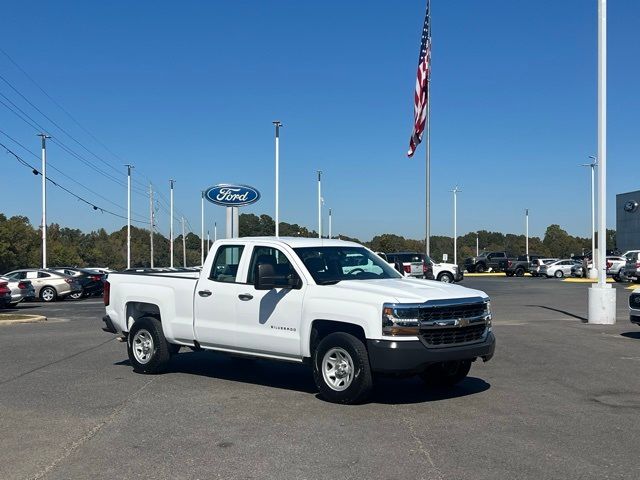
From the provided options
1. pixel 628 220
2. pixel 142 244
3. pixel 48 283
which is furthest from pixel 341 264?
pixel 142 244

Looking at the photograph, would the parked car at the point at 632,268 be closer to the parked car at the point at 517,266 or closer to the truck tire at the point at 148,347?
the parked car at the point at 517,266

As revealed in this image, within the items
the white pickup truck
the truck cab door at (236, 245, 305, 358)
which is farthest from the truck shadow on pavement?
the truck cab door at (236, 245, 305, 358)

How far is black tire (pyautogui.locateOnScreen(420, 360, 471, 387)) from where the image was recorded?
8.98 m

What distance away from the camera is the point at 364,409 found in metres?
7.85

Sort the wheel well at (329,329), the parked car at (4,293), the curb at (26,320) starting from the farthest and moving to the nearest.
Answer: the parked car at (4,293), the curb at (26,320), the wheel well at (329,329)

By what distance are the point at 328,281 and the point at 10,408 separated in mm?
4020

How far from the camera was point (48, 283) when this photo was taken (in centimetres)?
3098

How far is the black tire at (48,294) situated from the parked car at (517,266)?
120 feet

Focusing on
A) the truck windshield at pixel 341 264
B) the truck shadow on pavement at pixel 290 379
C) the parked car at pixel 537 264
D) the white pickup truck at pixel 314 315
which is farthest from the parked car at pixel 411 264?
the white pickup truck at pixel 314 315

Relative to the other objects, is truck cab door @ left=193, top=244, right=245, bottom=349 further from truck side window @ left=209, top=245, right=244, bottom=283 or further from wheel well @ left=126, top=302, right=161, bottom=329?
wheel well @ left=126, top=302, right=161, bottom=329

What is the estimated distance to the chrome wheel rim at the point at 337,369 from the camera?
7.97 m

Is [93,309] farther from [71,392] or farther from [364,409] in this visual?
[364,409]

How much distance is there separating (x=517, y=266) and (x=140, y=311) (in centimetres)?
4881

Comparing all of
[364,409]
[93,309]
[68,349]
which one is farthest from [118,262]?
[364,409]
